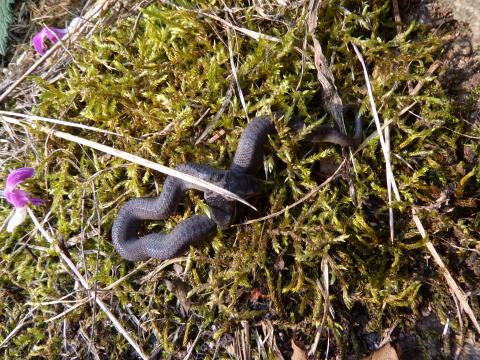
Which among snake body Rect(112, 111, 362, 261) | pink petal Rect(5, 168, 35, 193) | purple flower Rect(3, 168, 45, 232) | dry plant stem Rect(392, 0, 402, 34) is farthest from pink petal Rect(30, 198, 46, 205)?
dry plant stem Rect(392, 0, 402, 34)

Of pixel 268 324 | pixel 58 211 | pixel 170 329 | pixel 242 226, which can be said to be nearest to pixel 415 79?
pixel 242 226

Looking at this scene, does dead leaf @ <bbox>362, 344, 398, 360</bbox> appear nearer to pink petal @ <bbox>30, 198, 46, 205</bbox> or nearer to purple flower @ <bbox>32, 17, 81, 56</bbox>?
pink petal @ <bbox>30, 198, 46, 205</bbox>

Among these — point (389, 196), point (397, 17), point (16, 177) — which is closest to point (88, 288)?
point (16, 177)

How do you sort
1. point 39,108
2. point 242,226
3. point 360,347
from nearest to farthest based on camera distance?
point 360,347 < point 242,226 < point 39,108

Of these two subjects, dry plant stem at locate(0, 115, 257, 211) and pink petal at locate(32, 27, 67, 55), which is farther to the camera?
pink petal at locate(32, 27, 67, 55)

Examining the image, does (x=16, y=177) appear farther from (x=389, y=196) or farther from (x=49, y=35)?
(x=389, y=196)

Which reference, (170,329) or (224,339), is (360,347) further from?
(170,329)
